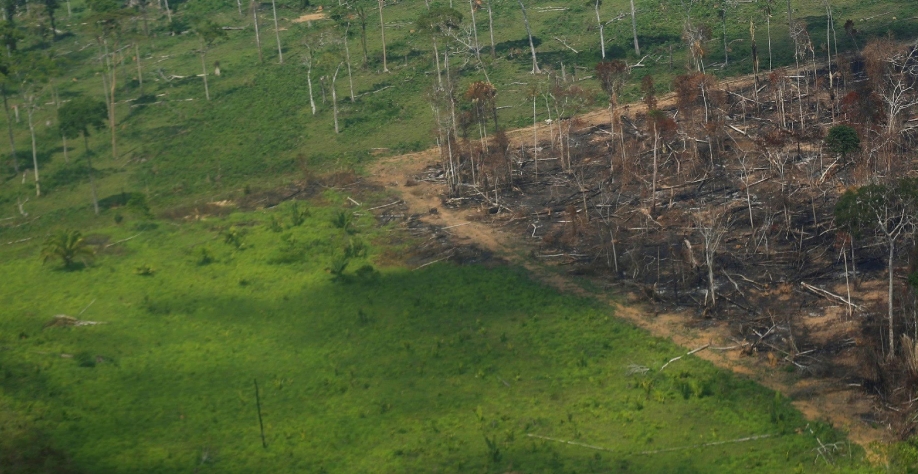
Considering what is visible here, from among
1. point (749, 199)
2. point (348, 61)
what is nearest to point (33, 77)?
point (348, 61)

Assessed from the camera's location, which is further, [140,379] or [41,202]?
[41,202]

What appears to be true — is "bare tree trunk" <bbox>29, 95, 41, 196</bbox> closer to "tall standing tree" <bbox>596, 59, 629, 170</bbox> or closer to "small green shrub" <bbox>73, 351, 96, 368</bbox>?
"small green shrub" <bbox>73, 351, 96, 368</bbox>

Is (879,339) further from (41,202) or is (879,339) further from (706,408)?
(41,202)

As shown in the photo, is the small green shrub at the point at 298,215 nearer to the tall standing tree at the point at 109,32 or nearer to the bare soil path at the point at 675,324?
the bare soil path at the point at 675,324

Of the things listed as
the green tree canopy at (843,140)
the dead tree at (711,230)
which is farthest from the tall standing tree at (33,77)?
the green tree canopy at (843,140)

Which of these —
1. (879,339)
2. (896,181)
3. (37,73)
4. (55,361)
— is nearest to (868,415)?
(879,339)
